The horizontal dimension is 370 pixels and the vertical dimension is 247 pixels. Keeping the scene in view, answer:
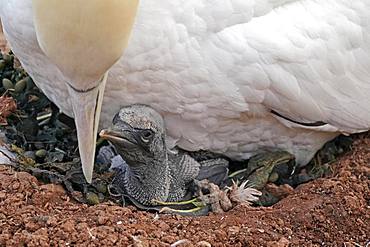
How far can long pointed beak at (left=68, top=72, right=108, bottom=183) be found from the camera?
10.9 ft

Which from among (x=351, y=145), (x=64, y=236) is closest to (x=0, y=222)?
(x=64, y=236)

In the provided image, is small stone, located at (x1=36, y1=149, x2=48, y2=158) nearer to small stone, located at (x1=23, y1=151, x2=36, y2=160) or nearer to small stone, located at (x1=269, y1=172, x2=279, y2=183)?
small stone, located at (x1=23, y1=151, x2=36, y2=160)

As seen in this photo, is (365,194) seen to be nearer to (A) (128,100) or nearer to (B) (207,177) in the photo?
(B) (207,177)

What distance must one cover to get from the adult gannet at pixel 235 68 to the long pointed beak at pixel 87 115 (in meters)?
0.02

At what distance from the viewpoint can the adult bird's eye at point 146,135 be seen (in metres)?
3.71

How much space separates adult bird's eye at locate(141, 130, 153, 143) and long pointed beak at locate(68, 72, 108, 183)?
0.29 m

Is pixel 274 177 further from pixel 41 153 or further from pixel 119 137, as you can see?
pixel 41 153

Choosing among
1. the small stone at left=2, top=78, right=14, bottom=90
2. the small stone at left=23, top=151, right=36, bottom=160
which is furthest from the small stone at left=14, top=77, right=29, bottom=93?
the small stone at left=23, top=151, right=36, bottom=160

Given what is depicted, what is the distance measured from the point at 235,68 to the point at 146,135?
0.51 metres

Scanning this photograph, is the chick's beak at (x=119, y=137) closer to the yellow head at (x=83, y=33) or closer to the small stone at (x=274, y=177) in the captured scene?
the yellow head at (x=83, y=33)

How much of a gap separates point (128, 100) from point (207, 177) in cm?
63

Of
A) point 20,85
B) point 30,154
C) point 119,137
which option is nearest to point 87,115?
point 119,137

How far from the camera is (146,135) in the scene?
3727 mm

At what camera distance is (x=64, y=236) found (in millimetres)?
3291
